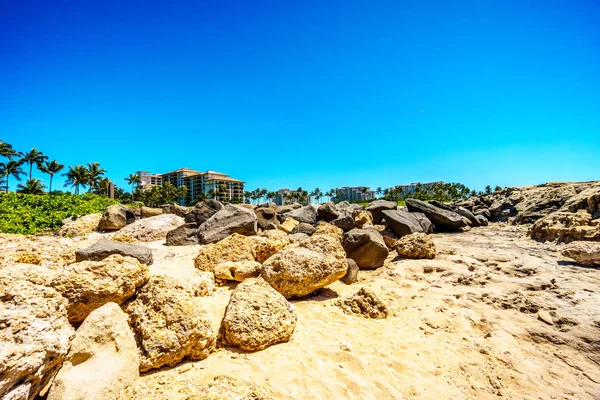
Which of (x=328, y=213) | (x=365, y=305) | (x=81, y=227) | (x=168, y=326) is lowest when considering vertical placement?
(x=365, y=305)

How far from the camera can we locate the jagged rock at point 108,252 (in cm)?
633

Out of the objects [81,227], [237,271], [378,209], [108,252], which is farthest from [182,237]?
[378,209]

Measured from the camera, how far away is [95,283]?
423cm

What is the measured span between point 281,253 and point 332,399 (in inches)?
143

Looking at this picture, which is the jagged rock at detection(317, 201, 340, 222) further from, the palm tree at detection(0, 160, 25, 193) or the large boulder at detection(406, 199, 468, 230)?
the palm tree at detection(0, 160, 25, 193)

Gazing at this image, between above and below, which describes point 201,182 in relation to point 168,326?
above

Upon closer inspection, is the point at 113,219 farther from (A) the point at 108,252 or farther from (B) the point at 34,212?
(B) the point at 34,212

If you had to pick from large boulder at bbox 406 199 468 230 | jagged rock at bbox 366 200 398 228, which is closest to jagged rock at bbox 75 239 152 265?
jagged rock at bbox 366 200 398 228

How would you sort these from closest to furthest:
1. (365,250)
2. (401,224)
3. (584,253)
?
(584,253)
(365,250)
(401,224)

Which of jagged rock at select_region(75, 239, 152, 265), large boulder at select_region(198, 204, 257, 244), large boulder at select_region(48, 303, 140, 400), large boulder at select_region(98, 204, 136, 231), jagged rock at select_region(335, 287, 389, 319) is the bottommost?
jagged rock at select_region(335, 287, 389, 319)

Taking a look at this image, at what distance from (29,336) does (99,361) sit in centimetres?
87

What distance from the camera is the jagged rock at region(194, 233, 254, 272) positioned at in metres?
7.39

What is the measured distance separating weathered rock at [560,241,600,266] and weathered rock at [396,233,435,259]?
361 cm

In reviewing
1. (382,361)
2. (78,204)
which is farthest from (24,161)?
(382,361)
